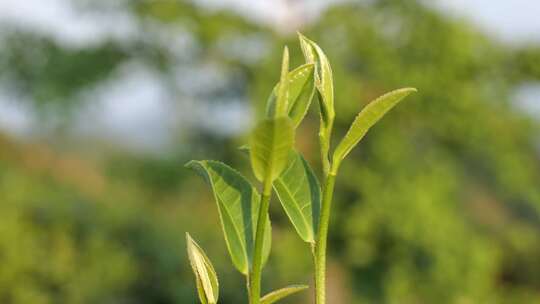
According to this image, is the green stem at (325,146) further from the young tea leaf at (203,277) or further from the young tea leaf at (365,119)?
the young tea leaf at (203,277)

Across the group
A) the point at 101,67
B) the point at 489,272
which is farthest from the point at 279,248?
the point at 101,67

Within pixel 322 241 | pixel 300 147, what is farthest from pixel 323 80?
pixel 300 147

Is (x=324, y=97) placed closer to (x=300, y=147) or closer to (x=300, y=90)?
(x=300, y=90)

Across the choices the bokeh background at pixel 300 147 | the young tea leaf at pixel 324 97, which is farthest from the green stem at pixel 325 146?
the bokeh background at pixel 300 147

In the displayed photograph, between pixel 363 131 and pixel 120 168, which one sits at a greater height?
pixel 363 131

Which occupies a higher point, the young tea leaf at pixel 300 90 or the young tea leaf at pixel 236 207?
the young tea leaf at pixel 300 90

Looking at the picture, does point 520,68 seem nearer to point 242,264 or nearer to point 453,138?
point 453,138
